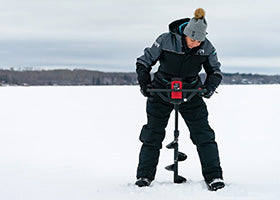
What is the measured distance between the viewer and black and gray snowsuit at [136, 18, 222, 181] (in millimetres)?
4055

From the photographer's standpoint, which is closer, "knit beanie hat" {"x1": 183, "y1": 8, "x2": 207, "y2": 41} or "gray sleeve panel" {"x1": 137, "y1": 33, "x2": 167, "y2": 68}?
"knit beanie hat" {"x1": 183, "y1": 8, "x2": 207, "y2": 41}

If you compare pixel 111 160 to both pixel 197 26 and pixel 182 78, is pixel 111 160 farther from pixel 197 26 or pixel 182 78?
pixel 197 26

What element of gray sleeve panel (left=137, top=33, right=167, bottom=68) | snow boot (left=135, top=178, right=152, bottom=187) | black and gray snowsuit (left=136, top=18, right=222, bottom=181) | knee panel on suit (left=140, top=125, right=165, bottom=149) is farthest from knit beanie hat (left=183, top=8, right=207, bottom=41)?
A: snow boot (left=135, top=178, right=152, bottom=187)

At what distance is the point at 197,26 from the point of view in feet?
12.5

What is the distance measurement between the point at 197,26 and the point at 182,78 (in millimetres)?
606

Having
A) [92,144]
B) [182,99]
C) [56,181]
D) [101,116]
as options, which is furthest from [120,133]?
[182,99]

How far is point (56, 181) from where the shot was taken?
177 inches

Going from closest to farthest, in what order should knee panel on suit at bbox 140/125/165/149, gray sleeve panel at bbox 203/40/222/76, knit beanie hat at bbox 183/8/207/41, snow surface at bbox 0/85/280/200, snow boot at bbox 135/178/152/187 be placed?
knit beanie hat at bbox 183/8/207/41 < snow surface at bbox 0/85/280/200 < gray sleeve panel at bbox 203/40/222/76 < snow boot at bbox 135/178/152/187 < knee panel on suit at bbox 140/125/165/149

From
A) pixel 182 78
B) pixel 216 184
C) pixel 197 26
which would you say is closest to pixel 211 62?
pixel 182 78

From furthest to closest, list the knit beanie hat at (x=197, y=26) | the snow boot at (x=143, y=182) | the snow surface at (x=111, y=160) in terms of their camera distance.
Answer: the snow boot at (x=143, y=182) → the snow surface at (x=111, y=160) → the knit beanie hat at (x=197, y=26)

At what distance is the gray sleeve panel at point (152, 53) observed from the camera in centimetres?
406

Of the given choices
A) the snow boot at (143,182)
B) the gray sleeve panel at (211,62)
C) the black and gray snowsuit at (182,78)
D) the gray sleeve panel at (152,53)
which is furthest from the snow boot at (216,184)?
the gray sleeve panel at (152,53)

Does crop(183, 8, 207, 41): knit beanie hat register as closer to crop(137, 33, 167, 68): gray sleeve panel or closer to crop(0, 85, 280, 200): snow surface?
crop(137, 33, 167, 68): gray sleeve panel

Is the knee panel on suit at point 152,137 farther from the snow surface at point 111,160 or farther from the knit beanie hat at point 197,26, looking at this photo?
the knit beanie hat at point 197,26
